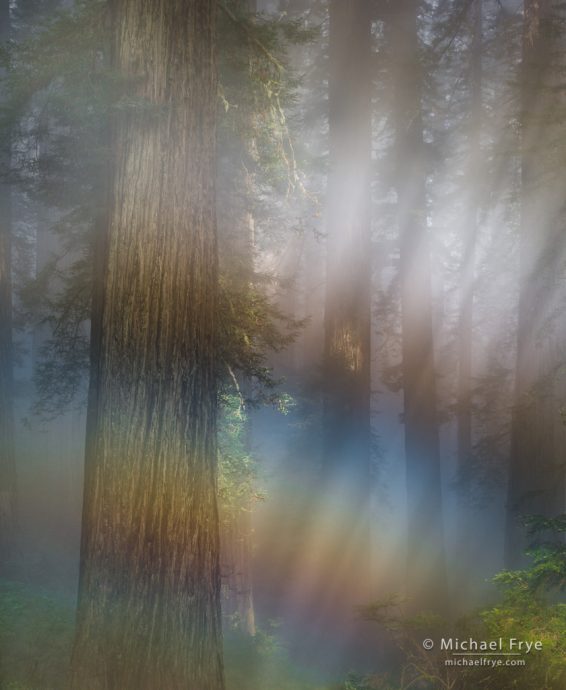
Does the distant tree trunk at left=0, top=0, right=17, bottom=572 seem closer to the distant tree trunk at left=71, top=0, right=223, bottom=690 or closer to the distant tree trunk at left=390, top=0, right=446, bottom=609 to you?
the distant tree trunk at left=71, top=0, right=223, bottom=690

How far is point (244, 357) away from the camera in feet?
22.7

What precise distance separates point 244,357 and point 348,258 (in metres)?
3.69

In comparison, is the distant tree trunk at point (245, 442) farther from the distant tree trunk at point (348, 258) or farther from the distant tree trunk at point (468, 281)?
the distant tree trunk at point (468, 281)

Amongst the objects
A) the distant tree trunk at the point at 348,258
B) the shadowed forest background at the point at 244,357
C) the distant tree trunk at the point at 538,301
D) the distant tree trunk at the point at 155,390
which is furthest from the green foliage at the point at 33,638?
the distant tree trunk at the point at 538,301

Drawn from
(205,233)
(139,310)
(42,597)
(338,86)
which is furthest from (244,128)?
(42,597)

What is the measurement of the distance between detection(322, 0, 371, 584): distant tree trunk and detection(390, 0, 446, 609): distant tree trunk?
245 cm

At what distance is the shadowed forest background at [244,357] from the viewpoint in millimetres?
3727

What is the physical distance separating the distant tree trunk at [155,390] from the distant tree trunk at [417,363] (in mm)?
9432

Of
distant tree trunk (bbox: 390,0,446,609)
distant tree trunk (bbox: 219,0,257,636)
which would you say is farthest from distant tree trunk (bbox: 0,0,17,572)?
distant tree trunk (bbox: 390,0,446,609)

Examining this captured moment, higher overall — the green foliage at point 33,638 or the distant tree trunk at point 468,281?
the distant tree trunk at point 468,281

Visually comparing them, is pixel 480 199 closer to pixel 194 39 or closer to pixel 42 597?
pixel 194 39

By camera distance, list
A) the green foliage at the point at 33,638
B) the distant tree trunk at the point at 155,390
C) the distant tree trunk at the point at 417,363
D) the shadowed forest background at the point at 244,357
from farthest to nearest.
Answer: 1. the distant tree trunk at the point at 417,363
2. the green foliage at the point at 33,638
3. the shadowed forest background at the point at 244,357
4. the distant tree trunk at the point at 155,390

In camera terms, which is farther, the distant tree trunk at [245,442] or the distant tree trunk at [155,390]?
the distant tree trunk at [245,442]

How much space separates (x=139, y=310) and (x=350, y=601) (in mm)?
10337
